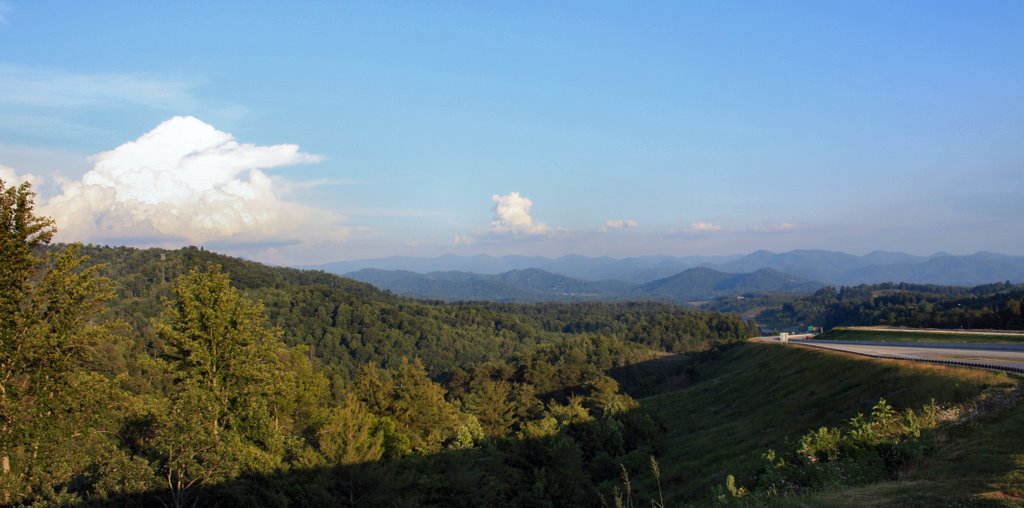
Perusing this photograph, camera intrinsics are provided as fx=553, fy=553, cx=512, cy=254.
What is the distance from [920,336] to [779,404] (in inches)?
925

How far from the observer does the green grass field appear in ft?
131

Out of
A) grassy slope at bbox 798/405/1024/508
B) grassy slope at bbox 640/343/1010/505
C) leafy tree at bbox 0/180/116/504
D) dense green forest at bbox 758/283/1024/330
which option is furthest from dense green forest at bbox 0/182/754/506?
dense green forest at bbox 758/283/1024/330

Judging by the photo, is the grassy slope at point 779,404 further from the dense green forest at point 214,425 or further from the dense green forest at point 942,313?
the dense green forest at point 942,313

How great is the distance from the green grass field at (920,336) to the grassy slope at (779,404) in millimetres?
9267

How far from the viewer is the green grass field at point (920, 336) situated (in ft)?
131

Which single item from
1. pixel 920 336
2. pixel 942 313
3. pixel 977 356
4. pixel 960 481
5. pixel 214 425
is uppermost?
pixel 960 481

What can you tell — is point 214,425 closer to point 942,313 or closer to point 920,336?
point 920,336

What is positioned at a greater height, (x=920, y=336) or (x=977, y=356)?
(x=977, y=356)

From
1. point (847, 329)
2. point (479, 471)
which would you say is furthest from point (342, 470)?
point (847, 329)

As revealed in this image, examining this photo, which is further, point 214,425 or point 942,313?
point 942,313

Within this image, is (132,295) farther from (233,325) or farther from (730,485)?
(730,485)

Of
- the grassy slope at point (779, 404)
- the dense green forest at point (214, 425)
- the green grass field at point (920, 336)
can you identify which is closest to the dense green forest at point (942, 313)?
the green grass field at point (920, 336)

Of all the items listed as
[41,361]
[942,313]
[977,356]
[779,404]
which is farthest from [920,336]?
[41,361]

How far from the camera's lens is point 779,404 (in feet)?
120
